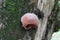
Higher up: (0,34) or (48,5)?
(48,5)

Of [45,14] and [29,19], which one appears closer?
[29,19]

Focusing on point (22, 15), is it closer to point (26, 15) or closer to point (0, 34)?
A: point (26, 15)

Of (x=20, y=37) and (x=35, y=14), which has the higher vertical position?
(x=35, y=14)

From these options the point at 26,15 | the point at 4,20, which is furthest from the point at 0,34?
the point at 26,15

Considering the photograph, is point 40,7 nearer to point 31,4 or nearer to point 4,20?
point 31,4

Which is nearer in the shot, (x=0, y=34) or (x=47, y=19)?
(x=0, y=34)

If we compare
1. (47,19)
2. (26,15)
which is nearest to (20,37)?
(26,15)
